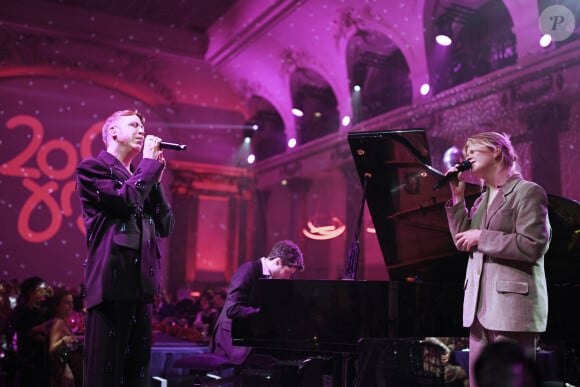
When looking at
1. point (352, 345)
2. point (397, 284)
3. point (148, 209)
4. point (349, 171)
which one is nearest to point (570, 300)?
point (397, 284)

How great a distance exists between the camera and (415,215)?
12.8ft

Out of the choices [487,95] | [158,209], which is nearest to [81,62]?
[487,95]

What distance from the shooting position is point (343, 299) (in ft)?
12.0

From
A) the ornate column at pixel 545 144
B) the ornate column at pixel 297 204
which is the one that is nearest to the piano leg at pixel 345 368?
the ornate column at pixel 545 144

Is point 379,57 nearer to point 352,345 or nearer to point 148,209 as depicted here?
point 352,345

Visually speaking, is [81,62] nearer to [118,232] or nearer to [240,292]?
[240,292]

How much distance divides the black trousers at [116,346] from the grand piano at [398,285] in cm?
143

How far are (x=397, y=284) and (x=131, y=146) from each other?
1.72 metres

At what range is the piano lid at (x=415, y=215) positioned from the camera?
3.75 metres

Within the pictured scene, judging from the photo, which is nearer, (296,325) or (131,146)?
(131,146)

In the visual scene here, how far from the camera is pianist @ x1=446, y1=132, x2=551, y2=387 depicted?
2629mm

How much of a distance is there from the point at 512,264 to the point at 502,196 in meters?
0.31

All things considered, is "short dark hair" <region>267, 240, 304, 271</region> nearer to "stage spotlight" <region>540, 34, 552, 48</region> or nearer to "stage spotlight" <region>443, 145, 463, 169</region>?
"stage spotlight" <region>540, 34, 552, 48</region>

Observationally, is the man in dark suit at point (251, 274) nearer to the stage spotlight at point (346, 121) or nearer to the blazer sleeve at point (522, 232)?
the blazer sleeve at point (522, 232)
